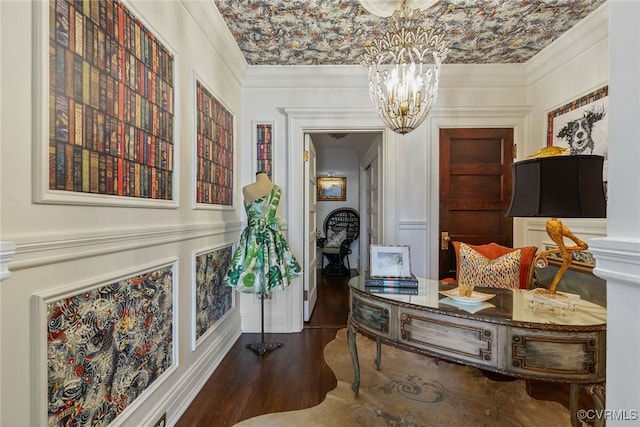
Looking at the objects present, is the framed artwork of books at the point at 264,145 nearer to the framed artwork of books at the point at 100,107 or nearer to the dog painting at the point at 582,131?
the framed artwork of books at the point at 100,107

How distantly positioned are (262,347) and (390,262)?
4.63 feet

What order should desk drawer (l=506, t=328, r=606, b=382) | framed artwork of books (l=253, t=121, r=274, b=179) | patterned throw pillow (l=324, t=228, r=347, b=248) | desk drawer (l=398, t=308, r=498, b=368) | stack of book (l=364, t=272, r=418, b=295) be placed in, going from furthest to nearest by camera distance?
patterned throw pillow (l=324, t=228, r=347, b=248) < framed artwork of books (l=253, t=121, r=274, b=179) < stack of book (l=364, t=272, r=418, b=295) < desk drawer (l=398, t=308, r=498, b=368) < desk drawer (l=506, t=328, r=606, b=382)

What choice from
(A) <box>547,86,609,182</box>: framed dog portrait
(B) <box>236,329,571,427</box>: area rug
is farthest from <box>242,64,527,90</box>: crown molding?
(B) <box>236,329,571,427</box>: area rug

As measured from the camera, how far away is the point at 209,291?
214cm

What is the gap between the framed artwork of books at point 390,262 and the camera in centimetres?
167

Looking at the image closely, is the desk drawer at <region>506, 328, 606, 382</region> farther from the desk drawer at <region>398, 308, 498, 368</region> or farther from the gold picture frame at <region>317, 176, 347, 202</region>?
the gold picture frame at <region>317, 176, 347, 202</region>

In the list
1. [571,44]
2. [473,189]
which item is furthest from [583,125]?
[473,189]

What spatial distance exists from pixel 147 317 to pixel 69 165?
807 mm

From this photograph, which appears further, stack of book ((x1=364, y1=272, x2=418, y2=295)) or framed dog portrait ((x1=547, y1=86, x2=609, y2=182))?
framed dog portrait ((x1=547, y1=86, x2=609, y2=182))

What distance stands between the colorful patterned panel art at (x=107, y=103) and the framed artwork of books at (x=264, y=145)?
4.16ft

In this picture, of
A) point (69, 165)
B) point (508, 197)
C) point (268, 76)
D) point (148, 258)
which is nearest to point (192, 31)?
point (268, 76)

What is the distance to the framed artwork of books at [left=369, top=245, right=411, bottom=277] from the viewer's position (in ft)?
5.47

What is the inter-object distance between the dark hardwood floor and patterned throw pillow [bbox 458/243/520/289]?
67 centimetres

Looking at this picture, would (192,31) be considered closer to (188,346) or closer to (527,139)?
(188,346)
